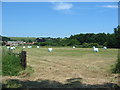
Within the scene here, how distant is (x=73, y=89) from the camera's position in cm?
621

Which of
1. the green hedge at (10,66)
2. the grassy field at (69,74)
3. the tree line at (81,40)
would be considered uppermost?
the tree line at (81,40)

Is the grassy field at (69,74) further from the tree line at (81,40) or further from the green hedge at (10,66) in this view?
the tree line at (81,40)

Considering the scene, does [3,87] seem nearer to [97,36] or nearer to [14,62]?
[14,62]

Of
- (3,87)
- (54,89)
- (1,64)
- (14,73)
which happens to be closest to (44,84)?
(54,89)

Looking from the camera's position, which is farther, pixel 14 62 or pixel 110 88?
pixel 14 62

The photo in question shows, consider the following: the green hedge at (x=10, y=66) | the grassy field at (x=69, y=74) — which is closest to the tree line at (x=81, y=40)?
the grassy field at (x=69, y=74)

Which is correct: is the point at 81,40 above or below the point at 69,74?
above

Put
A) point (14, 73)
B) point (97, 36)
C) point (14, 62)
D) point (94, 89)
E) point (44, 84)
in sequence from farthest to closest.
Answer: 1. point (97, 36)
2. point (14, 62)
3. point (14, 73)
4. point (44, 84)
5. point (94, 89)

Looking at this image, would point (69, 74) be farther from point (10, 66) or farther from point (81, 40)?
point (81, 40)

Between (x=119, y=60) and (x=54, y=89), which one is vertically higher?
(x=119, y=60)

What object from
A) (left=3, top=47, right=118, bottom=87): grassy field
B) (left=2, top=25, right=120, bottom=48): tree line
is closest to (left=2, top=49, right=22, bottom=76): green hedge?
(left=3, top=47, right=118, bottom=87): grassy field

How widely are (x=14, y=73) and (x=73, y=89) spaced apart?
12.5 feet

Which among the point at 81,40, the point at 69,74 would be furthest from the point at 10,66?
the point at 81,40

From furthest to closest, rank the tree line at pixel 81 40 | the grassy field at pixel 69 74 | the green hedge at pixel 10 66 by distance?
the tree line at pixel 81 40
the green hedge at pixel 10 66
the grassy field at pixel 69 74
